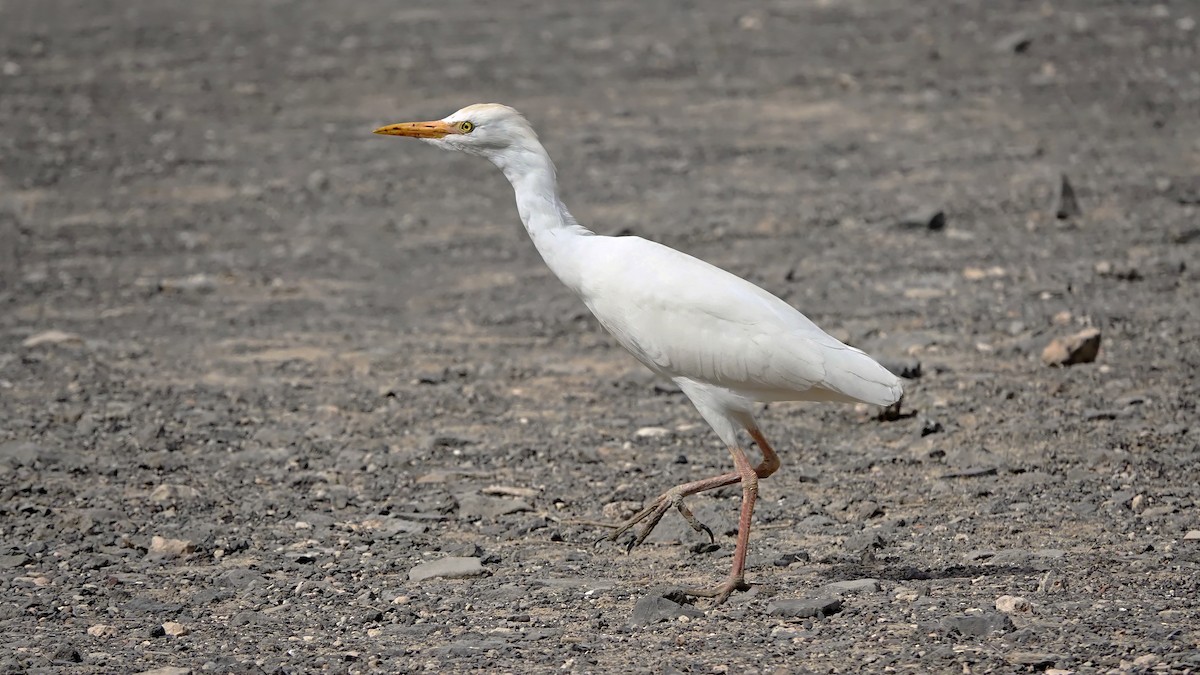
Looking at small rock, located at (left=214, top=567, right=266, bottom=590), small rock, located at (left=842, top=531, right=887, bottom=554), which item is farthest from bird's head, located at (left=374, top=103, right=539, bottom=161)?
small rock, located at (left=842, top=531, right=887, bottom=554)

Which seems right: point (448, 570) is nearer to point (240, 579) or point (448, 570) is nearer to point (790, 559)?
point (240, 579)

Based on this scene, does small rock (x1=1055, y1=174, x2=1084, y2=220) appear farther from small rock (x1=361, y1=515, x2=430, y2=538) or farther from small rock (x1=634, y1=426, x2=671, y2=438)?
small rock (x1=361, y1=515, x2=430, y2=538)

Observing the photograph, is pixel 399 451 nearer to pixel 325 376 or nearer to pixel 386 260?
pixel 325 376

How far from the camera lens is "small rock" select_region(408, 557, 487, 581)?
600cm

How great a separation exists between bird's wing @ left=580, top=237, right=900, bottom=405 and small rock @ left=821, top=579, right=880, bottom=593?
652 millimetres

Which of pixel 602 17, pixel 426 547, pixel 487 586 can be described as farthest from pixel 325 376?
pixel 602 17

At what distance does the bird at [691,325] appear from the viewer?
5746 mm

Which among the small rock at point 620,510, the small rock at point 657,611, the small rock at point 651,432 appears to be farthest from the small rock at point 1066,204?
the small rock at point 657,611

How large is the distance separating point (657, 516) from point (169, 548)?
6.49 ft

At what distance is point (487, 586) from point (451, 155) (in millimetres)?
8118

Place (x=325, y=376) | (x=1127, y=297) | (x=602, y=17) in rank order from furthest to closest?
(x=602, y=17) < (x=1127, y=297) < (x=325, y=376)

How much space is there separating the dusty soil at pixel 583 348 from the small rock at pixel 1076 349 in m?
0.11

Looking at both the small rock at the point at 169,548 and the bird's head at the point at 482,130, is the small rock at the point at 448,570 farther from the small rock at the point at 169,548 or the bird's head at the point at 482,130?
the bird's head at the point at 482,130

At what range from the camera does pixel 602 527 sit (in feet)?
21.6
